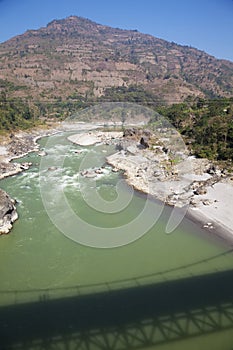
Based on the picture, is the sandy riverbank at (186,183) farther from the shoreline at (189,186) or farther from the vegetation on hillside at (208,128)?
the vegetation on hillside at (208,128)

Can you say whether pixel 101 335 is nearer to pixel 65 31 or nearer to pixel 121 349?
pixel 121 349

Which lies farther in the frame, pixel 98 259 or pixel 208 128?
pixel 208 128

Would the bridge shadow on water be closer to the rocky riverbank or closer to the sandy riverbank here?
the sandy riverbank

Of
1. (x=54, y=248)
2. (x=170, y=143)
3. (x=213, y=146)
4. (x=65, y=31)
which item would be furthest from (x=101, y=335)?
(x=65, y=31)

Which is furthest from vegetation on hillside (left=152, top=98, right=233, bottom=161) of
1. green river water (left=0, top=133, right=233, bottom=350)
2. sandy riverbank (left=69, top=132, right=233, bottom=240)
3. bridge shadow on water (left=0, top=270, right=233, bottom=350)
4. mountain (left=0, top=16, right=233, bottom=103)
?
mountain (left=0, top=16, right=233, bottom=103)

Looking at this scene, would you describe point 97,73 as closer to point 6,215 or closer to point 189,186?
point 189,186

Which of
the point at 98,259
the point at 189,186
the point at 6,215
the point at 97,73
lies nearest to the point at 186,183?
the point at 189,186

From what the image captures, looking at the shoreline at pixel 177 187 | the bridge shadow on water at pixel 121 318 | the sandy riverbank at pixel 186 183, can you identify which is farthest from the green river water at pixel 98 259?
the sandy riverbank at pixel 186 183
